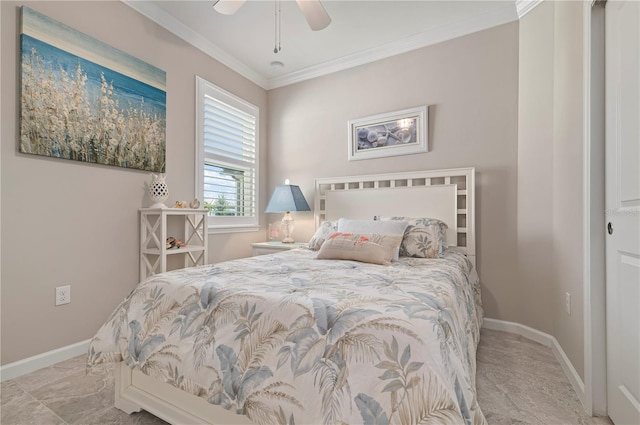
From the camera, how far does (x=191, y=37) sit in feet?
9.43

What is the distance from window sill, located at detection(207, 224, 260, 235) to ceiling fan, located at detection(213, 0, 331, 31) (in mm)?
1959

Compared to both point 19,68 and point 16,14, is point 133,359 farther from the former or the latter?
point 16,14

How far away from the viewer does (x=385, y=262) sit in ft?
6.49

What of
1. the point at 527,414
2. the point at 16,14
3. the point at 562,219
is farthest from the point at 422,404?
the point at 16,14

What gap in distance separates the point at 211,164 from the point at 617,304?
3252 mm

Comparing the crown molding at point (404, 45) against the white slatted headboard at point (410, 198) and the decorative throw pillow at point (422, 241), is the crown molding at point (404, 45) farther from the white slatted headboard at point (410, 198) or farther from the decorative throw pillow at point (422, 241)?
the decorative throw pillow at point (422, 241)

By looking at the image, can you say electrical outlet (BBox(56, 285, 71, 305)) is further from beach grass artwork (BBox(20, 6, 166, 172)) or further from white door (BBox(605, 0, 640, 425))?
white door (BBox(605, 0, 640, 425))

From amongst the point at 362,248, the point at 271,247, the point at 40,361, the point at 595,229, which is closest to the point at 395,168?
the point at 362,248

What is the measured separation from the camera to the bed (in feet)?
2.84

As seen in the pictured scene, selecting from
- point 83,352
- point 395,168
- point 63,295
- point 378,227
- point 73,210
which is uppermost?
point 395,168

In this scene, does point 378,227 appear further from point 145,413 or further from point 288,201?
point 145,413

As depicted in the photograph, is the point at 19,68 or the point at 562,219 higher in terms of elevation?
the point at 19,68

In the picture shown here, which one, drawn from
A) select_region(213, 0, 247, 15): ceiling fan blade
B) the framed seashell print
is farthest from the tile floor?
select_region(213, 0, 247, 15): ceiling fan blade

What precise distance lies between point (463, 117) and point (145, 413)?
317 centimetres
